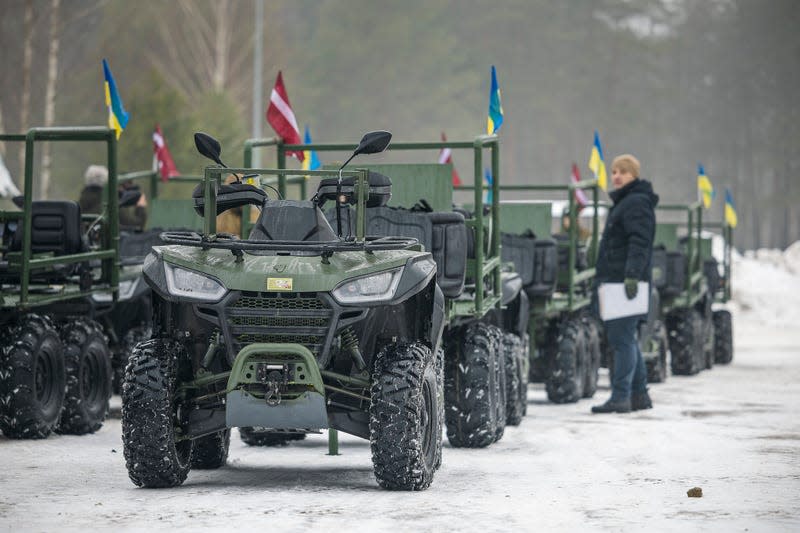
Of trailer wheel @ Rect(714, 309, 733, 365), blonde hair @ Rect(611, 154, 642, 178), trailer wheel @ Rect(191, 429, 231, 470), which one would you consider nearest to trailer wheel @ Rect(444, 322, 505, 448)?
trailer wheel @ Rect(191, 429, 231, 470)

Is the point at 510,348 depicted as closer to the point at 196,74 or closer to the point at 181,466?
the point at 181,466

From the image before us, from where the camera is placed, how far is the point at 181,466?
413 inches

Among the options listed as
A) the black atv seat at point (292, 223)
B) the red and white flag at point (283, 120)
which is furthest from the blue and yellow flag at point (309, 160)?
the black atv seat at point (292, 223)

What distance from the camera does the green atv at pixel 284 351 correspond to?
A: 10070 mm

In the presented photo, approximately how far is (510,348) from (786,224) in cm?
7195

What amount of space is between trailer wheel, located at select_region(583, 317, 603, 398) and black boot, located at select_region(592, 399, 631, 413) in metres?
2.11

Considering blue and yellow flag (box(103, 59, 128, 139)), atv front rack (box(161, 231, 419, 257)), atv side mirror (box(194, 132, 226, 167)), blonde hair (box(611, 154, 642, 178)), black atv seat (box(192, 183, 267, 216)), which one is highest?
blue and yellow flag (box(103, 59, 128, 139))

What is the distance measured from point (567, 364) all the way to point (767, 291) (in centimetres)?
2288

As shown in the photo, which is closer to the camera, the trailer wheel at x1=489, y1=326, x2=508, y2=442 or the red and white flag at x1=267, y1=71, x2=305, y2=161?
the trailer wheel at x1=489, y1=326, x2=508, y2=442

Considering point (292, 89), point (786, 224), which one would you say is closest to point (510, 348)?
point (292, 89)

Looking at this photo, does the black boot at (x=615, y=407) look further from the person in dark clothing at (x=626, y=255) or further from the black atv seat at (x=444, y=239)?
the black atv seat at (x=444, y=239)

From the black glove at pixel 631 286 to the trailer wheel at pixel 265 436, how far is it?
3707 mm

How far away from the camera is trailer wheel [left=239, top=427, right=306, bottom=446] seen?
42.7 ft

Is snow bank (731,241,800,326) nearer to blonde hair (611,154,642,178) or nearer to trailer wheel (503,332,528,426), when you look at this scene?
blonde hair (611,154,642,178)
